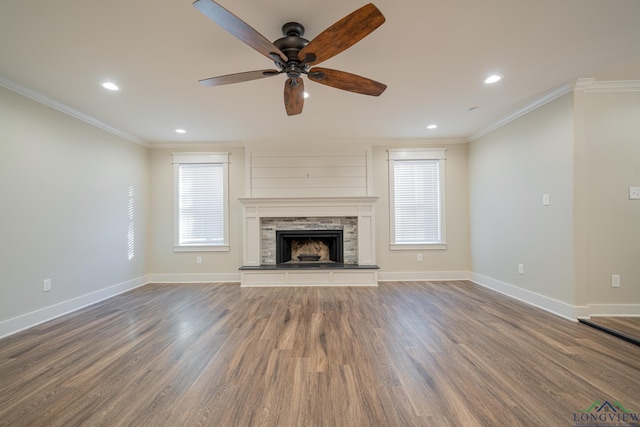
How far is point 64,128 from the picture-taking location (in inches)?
121

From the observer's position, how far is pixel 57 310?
291 centimetres

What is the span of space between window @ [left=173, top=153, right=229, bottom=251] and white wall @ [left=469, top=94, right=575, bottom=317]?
442 cm

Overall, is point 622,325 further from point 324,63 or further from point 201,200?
point 201,200

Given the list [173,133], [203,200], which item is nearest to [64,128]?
[173,133]

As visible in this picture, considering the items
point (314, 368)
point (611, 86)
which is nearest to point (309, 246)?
point (314, 368)

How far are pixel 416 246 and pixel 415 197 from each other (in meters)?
0.89

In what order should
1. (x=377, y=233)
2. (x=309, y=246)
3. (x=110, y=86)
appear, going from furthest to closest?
(x=309, y=246) → (x=377, y=233) → (x=110, y=86)

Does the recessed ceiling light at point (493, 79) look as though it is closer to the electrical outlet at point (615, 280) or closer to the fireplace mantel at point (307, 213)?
the fireplace mantel at point (307, 213)

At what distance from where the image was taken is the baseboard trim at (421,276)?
449 cm

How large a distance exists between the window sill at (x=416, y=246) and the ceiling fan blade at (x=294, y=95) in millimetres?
3123

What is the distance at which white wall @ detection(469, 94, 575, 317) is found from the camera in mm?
2762

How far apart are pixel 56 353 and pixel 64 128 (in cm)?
259

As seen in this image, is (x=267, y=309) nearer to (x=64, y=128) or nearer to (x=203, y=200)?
(x=203, y=200)

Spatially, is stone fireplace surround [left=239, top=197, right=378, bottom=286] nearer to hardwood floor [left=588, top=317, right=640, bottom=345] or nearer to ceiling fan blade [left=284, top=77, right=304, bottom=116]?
ceiling fan blade [left=284, top=77, right=304, bottom=116]
